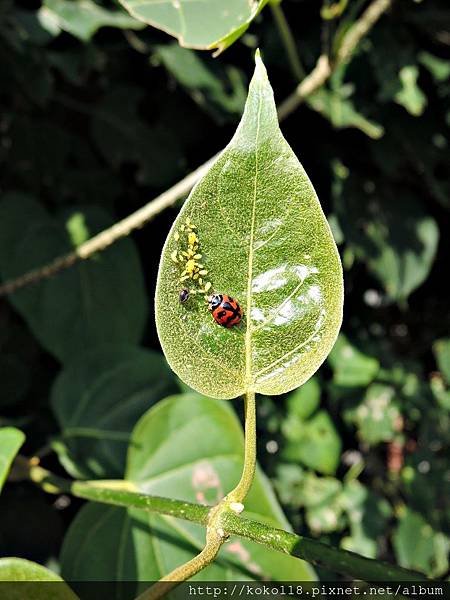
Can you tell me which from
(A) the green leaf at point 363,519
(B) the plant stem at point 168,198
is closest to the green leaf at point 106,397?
(B) the plant stem at point 168,198

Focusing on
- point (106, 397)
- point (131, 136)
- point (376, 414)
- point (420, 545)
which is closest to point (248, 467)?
point (106, 397)

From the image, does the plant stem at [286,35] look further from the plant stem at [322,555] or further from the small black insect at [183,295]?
the plant stem at [322,555]

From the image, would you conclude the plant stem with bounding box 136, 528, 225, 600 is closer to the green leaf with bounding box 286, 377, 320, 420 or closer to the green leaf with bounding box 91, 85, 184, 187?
the green leaf with bounding box 91, 85, 184, 187

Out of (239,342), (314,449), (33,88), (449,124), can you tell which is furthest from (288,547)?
(314,449)

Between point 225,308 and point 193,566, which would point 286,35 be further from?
point 193,566

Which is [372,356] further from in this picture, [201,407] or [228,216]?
[228,216]
